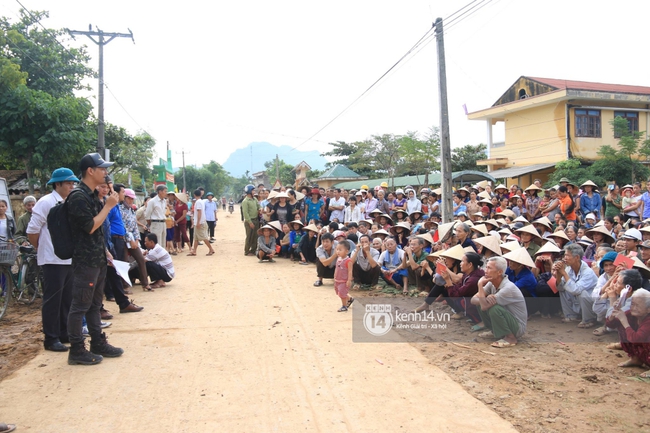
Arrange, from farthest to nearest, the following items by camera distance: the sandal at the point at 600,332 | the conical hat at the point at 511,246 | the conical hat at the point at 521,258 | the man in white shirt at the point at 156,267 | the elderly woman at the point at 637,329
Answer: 1. the man in white shirt at the point at 156,267
2. the conical hat at the point at 511,246
3. the conical hat at the point at 521,258
4. the sandal at the point at 600,332
5. the elderly woman at the point at 637,329

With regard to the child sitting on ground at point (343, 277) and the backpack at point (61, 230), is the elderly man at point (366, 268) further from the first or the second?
the backpack at point (61, 230)

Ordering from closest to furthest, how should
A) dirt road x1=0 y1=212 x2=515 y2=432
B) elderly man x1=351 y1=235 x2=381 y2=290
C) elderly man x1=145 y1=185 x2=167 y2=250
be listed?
dirt road x1=0 y1=212 x2=515 y2=432
elderly man x1=351 y1=235 x2=381 y2=290
elderly man x1=145 y1=185 x2=167 y2=250

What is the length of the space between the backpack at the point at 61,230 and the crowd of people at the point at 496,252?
382cm

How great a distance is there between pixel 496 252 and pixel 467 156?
27.7 m

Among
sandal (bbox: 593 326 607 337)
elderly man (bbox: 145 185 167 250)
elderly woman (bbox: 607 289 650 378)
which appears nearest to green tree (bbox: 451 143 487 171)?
elderly man (bbox: 145 185 167 250)

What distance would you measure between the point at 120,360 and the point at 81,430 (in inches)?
59.6

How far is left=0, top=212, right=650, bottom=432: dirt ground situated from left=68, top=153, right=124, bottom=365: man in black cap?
1.07ft

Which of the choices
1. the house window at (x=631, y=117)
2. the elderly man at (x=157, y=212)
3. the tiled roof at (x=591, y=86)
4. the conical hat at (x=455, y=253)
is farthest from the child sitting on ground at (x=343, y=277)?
the house window at (x=631, y=117)

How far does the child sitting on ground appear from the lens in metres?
7.12

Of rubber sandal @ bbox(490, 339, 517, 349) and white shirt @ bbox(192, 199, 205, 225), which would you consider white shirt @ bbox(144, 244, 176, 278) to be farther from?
rubber sandal @ bbox(490, 339, 517, 349)

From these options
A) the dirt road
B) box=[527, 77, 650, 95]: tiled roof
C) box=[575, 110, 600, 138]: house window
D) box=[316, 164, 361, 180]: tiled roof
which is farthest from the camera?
box=[316, 164, 361, 180]: tiled roof

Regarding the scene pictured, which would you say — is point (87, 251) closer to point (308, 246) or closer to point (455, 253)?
point (455, 253)

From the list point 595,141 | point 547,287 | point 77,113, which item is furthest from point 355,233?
point 595,141

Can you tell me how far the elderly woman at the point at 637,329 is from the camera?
449 centimetres
